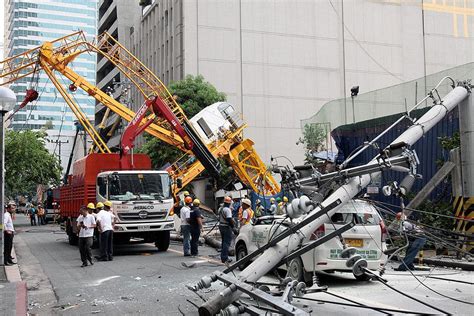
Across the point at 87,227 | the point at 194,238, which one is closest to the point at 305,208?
the point at 87,227

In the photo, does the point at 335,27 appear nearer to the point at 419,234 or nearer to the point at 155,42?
the point at 155,42

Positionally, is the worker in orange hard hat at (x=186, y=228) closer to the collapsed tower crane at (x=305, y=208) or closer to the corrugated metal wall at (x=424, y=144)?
the corrugated metal wall at (x=424, y=144)

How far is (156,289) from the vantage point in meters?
10.6

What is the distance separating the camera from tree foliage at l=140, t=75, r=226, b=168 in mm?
36406

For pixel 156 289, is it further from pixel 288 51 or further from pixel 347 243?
pixel 288 51

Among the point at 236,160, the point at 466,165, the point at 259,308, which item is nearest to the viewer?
the point at 259,308

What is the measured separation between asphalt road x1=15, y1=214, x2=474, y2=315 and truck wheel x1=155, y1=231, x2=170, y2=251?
5.92ft

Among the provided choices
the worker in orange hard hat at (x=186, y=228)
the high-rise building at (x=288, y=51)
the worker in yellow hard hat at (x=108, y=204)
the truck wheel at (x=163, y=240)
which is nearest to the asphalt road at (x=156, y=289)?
the worker in orange hard hat at (x=186, y=228)

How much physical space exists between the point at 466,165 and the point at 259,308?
33.7 ft

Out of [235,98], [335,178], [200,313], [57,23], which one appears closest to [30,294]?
[200,313]

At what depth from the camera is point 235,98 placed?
45.3 m

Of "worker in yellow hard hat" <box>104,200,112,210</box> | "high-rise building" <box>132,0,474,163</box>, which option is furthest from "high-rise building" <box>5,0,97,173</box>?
"worker in yellow hard hat" <box>104,200,112,210</box>

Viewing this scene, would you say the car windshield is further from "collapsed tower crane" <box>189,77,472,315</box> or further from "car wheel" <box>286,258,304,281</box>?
"collapsed tower crane" <box>189,77,472,315</box>

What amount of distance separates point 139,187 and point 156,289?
24.5ft
